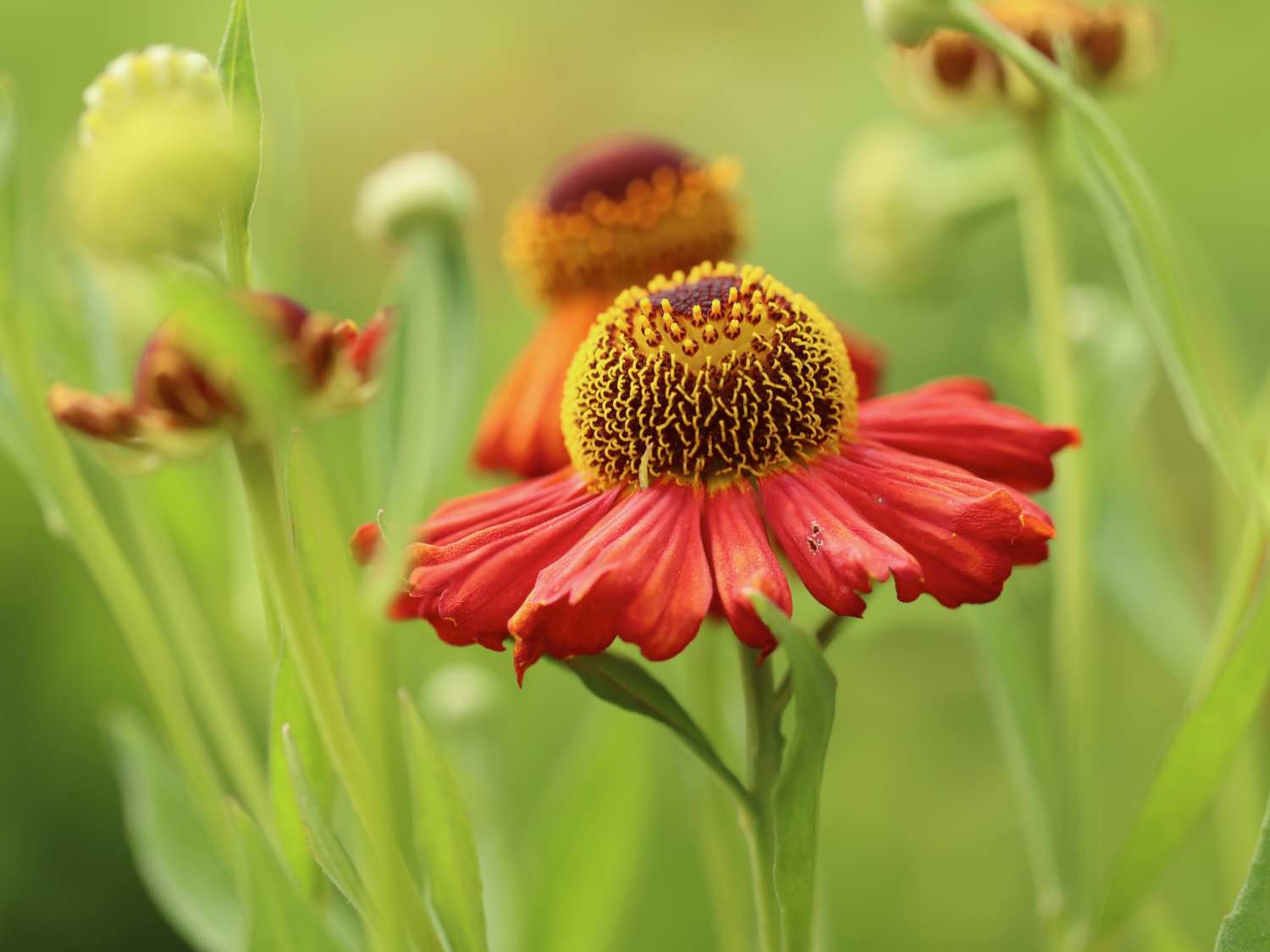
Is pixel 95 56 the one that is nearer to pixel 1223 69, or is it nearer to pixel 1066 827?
pixel 1223 69

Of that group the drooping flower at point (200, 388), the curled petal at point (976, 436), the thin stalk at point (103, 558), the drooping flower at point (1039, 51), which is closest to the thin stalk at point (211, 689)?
the thin stalk at point (103, 558)

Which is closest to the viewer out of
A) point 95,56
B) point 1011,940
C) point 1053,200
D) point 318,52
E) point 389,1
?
point 1053,200

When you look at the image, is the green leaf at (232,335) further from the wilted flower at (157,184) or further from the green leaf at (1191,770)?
the green leaf at (1191,770)

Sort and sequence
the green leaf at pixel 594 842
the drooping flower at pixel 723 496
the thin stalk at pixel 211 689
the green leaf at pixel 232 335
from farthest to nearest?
the green leaf at pixel 594 842 → the thin stalk at pixel 211 689 → the drooping flower at pixel 723 496 → the green leaf at pixel 232 335

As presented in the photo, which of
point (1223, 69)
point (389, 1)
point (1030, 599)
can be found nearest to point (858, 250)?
point (1030, 599)

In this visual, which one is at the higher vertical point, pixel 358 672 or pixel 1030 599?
pixel 358 672

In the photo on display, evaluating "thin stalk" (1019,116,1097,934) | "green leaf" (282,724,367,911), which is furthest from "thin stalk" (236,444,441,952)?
"thin stalk" (1019,116,1097,934)

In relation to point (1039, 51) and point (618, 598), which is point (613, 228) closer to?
point (1039, 51)
